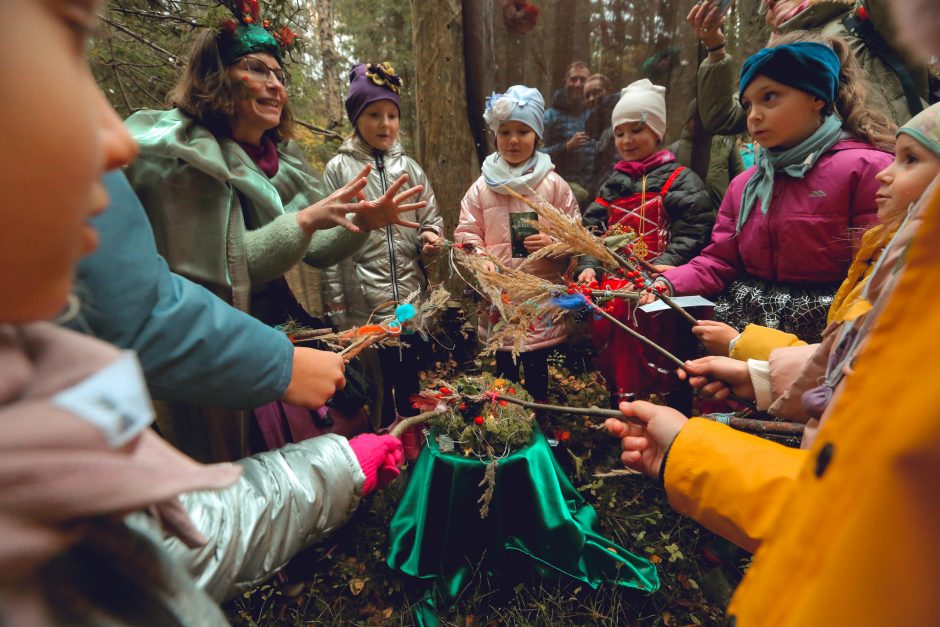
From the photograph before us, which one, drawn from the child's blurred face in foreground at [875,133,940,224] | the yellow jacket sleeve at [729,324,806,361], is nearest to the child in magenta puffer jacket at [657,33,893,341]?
the child's blurred face in foreground at [875,133,940,224]

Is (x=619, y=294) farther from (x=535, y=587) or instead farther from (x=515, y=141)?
(x=515, y=141)

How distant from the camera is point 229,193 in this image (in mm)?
2117

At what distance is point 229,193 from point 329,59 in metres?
8.99

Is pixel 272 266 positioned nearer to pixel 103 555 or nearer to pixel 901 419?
pixel 103 555

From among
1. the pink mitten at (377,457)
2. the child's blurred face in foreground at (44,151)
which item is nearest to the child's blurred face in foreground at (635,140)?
the pink mitten at (377,457)

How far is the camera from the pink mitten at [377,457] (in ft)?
5.15

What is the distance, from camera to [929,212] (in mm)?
492

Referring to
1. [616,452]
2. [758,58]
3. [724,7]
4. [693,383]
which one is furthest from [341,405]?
[724,7]

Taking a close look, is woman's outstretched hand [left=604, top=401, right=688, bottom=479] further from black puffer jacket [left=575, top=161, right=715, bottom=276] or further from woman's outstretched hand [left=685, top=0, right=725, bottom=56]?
woman's outstretched hand [left=685, top=0, right=725, bottom=56]

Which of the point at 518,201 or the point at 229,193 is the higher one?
the point at 229,193

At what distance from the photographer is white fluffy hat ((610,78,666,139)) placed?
3344mm

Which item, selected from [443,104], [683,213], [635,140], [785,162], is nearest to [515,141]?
[635,140]

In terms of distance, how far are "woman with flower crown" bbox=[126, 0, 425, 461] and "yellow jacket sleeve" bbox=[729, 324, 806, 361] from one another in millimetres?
1747

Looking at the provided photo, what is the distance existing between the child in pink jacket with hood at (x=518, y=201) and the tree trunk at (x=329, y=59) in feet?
21.2
